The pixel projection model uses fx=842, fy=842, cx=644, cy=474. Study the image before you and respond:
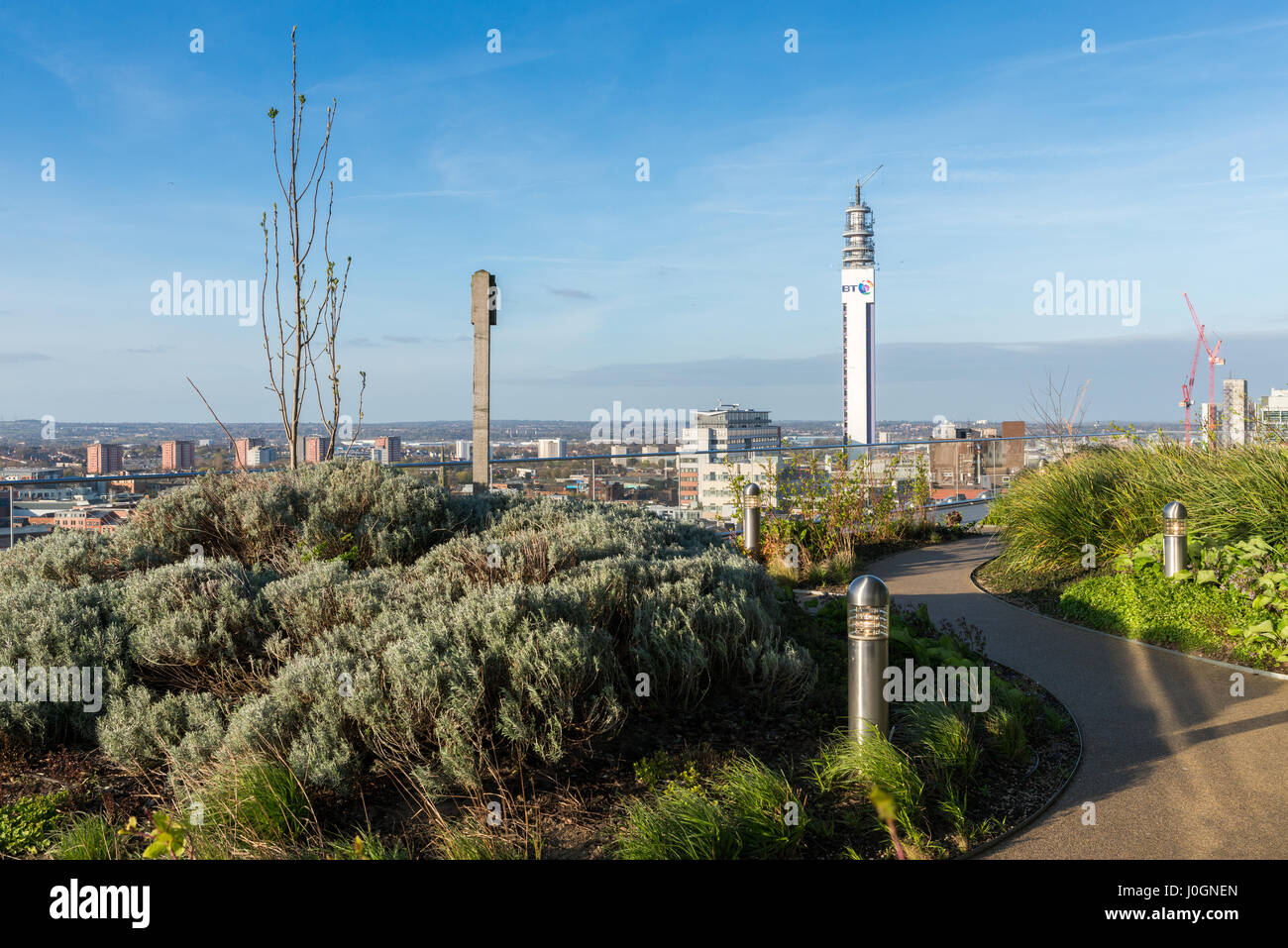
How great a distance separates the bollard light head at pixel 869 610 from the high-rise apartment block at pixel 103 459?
7124 mm

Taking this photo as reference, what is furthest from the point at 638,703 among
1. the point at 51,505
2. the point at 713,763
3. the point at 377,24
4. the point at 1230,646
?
the point at 377,24

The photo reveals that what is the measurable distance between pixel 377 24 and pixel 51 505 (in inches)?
236

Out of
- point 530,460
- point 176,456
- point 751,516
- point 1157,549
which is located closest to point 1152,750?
point 1157,549

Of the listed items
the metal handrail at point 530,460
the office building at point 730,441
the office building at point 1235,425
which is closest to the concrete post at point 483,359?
the metal handrail at point 530,460

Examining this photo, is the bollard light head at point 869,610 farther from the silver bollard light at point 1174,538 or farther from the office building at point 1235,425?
the office building at point 1235,425

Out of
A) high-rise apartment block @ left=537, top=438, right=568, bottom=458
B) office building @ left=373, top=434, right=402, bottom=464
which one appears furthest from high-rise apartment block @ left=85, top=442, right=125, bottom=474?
high-rise apartment block @ left=537, top=438, right=568, bottom=458

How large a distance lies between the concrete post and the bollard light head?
18.6 ft

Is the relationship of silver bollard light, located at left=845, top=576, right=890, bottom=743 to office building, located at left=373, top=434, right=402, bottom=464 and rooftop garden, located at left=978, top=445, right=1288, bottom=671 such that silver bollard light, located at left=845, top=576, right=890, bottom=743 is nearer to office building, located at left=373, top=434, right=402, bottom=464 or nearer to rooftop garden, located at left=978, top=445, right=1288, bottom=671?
rooftop garden, located at left=978, top=445, right=1288, bottom=671

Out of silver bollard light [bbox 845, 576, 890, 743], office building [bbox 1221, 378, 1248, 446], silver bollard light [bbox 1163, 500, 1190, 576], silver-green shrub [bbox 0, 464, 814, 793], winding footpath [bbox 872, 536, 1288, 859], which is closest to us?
winding footpath [bbox 872, 536, 1288, 859]

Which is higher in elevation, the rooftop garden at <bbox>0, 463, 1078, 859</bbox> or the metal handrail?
the metal handrail

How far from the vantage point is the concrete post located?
8.77 meters

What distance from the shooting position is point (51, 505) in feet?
21.8

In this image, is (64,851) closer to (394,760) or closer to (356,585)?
(394,760)

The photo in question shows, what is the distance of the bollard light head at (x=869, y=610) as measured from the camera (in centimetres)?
349
